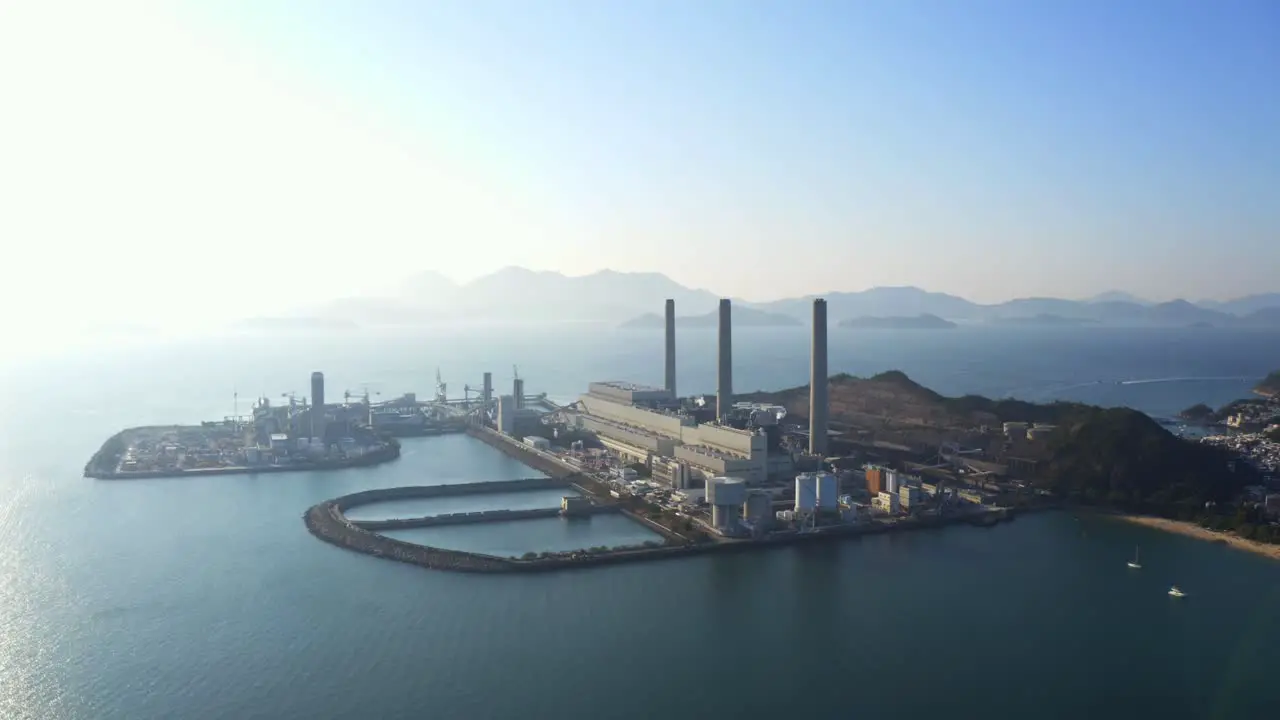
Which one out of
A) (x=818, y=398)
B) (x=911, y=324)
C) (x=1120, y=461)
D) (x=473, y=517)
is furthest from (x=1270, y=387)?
(x=911, y=324)

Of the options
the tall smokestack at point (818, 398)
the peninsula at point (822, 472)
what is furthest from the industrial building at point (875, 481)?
the tall smokestack at point (818, 398)

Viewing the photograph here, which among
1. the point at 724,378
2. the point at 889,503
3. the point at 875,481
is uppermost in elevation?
the point at 724,378

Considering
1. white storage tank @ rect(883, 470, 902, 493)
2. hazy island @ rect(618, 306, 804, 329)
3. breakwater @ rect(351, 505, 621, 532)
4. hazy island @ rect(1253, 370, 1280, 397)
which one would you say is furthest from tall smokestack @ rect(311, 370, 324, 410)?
hazy island @ rect(618, 306, 804, 329)

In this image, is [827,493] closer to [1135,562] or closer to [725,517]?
[725,517]

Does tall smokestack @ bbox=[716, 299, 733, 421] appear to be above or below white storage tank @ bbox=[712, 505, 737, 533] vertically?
above

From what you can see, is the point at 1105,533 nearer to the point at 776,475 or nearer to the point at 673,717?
the point at 776,475

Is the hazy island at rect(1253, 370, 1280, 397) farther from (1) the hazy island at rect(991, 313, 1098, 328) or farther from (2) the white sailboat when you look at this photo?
(1) the hazy island at rect(991, 313, 1098, 328)

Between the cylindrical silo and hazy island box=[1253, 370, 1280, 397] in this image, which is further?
hazy island box=[1253, 370, 1280, 397]
